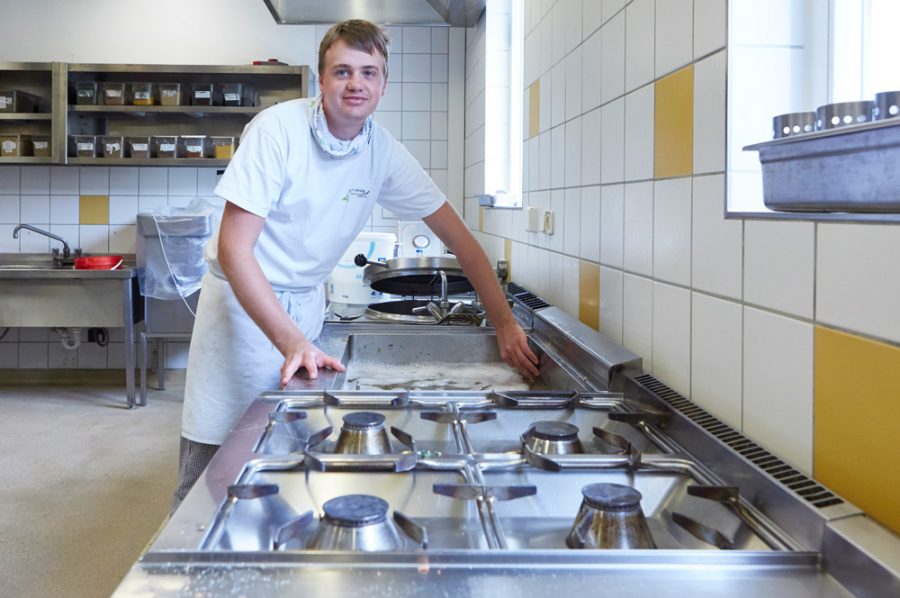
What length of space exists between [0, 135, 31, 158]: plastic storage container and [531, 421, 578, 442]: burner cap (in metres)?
4.40

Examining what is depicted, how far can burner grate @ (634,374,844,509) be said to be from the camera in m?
0.78

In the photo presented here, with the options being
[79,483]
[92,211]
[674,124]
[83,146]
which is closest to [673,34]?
[674,124]

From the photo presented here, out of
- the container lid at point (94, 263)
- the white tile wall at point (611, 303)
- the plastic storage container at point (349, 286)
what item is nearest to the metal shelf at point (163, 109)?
the container lid at point (94, 263)

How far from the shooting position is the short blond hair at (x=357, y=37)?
1567 mm

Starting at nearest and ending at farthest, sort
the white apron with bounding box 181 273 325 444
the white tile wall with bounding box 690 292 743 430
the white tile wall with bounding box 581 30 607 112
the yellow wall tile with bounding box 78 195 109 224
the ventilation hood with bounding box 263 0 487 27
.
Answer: the white tile wall with bounding box 690 292 743 430, the white tile wall with bounding box 581 30 607 112, the white apron with bounding box 181 273 325 444, the ventilation hood with bounding box 263 0 487 27, the yellow wall tile with bounding box 78 195 109 224

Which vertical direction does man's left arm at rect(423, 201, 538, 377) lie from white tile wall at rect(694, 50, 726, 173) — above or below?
below

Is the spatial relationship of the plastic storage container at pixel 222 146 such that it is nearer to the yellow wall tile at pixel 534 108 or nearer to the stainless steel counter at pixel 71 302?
the stainless steel counter at pixel 71 302

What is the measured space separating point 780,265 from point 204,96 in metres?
4.19

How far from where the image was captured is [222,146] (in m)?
4.62

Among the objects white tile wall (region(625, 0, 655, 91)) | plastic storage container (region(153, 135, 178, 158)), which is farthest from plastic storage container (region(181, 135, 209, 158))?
white tile wall (region(625, 0, 655, 91))

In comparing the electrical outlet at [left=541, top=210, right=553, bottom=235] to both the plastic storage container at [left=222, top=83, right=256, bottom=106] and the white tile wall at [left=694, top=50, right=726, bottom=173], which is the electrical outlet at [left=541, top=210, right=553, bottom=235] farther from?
the plastic storage container at [left=222, top=83, right=256, bottom=106]

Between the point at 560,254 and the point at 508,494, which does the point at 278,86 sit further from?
the point at 508,494

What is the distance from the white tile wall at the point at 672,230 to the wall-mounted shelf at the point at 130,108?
3633 mm

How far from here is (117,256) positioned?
15.1 feet
